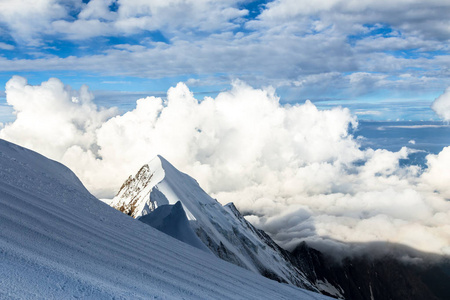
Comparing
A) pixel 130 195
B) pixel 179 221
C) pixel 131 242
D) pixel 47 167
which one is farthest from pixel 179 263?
pixel 130 195

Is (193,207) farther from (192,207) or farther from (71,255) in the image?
(71,255)

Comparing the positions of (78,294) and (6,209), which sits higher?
(6,209)

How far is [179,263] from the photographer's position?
1725cm

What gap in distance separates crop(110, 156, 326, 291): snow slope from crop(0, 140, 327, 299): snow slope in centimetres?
5309

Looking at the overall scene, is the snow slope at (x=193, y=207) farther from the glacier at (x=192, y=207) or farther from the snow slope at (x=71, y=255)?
the snow slope at (x=71, y=255)

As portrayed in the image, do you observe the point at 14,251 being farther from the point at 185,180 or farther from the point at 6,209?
the point at 185,180

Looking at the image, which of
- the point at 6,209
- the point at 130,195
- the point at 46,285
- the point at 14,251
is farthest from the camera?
the point at 130,195

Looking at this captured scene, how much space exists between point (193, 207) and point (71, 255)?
270 ft

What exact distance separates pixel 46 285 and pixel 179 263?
1050 centimetres

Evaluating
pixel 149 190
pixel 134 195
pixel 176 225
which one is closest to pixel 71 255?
pixel 176 225

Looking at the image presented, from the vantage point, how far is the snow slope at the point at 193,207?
82438 mm

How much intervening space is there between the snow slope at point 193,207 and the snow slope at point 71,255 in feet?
174

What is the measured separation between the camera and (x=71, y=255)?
1059 cm

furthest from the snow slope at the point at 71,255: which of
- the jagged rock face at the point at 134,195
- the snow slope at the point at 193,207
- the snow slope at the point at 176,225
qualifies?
the jagged rock face at the point at 134,195
